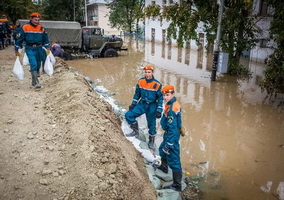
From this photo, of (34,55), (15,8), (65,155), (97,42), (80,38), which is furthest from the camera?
(15,8)

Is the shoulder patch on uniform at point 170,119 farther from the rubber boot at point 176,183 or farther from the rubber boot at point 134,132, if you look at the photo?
the rubber boot at point 134,132

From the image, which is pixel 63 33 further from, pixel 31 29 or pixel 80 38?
pixel 31 29

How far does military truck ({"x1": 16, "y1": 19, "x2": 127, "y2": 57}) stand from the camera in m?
16.2

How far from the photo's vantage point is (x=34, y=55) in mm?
6480

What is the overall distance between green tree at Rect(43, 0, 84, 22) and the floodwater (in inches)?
1053

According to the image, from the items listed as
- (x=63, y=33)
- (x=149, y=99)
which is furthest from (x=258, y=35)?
(x=149, y=99)

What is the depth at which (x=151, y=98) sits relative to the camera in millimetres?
4762

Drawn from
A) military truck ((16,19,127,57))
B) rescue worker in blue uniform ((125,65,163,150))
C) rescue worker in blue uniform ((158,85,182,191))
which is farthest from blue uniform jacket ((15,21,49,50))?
military truck ((16,19,127,57))

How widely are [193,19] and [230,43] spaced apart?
2106mm

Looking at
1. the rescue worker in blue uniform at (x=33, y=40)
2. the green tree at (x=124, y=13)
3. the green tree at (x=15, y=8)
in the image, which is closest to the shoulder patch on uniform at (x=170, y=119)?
the rescue worker in blue uniform at (x=33, y=40)

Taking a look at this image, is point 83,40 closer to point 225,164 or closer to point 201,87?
point 201,87

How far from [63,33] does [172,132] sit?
1443cm

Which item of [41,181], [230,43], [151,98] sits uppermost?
[230,43]

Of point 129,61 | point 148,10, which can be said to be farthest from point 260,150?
point 129,61
